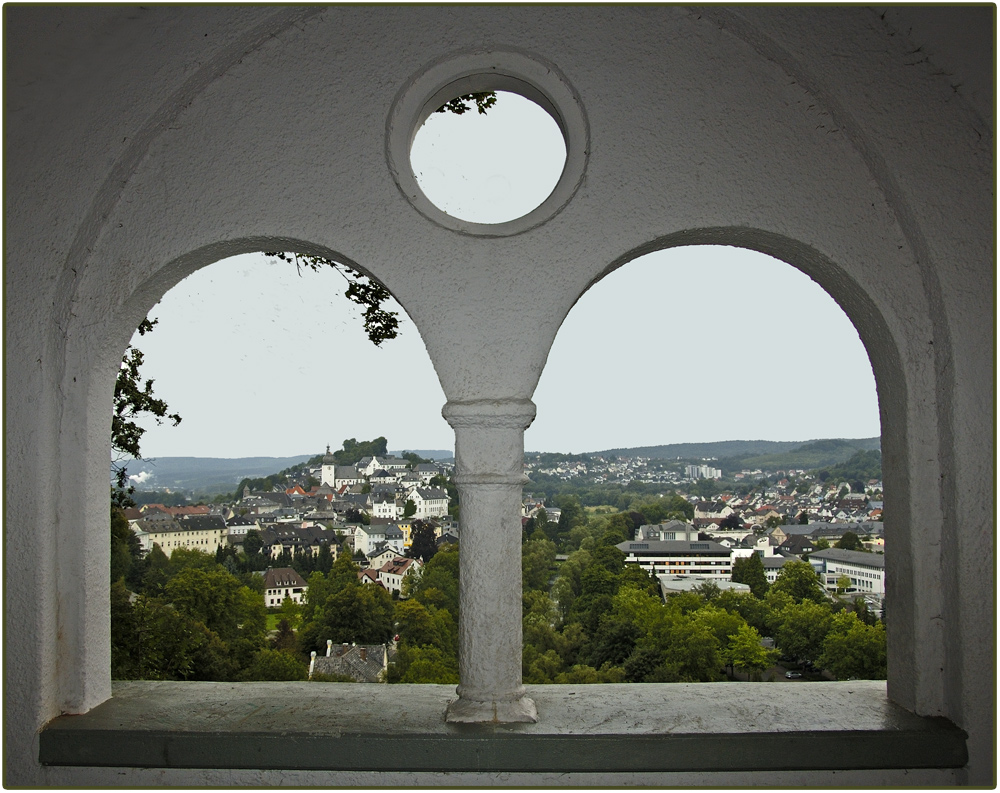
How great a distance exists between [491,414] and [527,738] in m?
0.99

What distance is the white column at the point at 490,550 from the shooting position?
203 cm

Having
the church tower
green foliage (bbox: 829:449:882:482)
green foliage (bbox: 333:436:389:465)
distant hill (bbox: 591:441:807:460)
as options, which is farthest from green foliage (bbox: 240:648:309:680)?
green foliage (bbox: 829:449:882:482)

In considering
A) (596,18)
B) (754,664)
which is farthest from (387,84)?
(754,664)

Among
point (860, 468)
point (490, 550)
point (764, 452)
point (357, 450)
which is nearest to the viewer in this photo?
point (490, 550)

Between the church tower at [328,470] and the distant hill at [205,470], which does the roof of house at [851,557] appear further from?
the distant hill at [205,470]

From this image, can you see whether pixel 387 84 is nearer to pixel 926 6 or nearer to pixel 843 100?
pixel 843 100

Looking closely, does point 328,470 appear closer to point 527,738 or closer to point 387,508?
point 387,508

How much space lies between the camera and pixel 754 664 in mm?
2643

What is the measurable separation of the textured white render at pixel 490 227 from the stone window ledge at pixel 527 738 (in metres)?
0.11

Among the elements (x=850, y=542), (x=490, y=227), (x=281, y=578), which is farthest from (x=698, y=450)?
(x=281, y=578)

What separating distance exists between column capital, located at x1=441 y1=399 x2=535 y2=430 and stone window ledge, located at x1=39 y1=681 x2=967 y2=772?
94 centimetres

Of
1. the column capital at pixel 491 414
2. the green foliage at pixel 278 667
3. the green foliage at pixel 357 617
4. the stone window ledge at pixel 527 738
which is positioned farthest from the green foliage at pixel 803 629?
the green foliage at pixel 278 667

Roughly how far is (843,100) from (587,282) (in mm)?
1020

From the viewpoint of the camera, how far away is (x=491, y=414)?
2.03m
